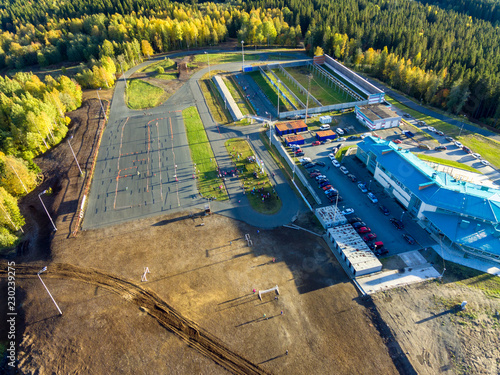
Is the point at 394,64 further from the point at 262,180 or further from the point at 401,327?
the point at 401,327

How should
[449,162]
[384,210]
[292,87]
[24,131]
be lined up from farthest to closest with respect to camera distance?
[292,87]
[24,131]
[449,162]
[384,210]

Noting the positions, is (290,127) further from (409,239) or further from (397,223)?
(409,239)

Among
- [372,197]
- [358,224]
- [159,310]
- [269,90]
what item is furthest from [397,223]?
[269,90]

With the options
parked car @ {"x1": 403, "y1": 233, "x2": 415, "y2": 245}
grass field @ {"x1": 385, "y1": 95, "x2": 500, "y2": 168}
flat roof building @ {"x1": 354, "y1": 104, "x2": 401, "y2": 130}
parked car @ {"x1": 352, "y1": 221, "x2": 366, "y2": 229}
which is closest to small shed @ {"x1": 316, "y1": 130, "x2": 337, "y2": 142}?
flat roof building @ {"x1": 354, "y1": 104, "x2": 401, "y2": 130}

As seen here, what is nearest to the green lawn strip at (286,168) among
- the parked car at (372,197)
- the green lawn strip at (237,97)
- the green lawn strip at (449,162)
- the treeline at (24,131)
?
the parked car at (372,197)

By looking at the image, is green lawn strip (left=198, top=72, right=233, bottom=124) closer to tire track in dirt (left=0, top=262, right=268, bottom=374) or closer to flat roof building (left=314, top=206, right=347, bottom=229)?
flat roof building (left=314, top=206, right=347, bottom=229)
